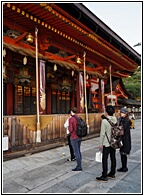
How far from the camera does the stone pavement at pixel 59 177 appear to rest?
3531mm

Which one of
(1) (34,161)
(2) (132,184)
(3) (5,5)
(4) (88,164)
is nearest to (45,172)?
(1) (34,161)

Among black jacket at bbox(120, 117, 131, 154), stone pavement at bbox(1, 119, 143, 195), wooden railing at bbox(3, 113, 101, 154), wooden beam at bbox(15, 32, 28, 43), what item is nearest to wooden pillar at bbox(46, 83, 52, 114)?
wooden railing at bbox(3, 113, 101, 154)

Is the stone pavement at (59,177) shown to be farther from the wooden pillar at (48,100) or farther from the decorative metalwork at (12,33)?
the wooden pillar at (48,100)

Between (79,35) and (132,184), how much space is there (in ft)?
19.0

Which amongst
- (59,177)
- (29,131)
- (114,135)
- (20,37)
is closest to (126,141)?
(114,135)

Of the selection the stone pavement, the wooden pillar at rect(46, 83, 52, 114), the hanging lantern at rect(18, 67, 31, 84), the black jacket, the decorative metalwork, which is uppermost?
the decorative metalwork

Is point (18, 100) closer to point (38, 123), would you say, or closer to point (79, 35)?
point (38, 123)

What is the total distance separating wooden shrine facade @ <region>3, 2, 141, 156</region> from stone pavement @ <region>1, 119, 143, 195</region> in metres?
0.87

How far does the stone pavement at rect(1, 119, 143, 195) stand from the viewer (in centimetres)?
353

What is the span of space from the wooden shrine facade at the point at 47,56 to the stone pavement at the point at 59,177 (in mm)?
873

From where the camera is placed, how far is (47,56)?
802 cm

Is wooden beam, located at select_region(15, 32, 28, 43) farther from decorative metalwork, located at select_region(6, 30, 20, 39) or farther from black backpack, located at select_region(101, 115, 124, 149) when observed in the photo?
black backpack, located at select_region(101, 115, 124, 149)

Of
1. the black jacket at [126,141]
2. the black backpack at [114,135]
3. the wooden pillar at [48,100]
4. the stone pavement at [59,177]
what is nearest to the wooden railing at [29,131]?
the stone pavement at [59,177]

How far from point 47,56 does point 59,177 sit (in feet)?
17.9
